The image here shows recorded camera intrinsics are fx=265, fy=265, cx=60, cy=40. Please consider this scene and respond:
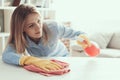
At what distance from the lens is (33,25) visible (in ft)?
5.34

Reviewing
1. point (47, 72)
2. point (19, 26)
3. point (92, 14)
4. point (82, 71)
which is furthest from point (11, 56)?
point (92, 14)

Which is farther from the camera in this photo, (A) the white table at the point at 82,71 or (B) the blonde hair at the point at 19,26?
(B) the blonde hair at the point at 19,26

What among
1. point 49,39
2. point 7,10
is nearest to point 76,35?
point 49,39

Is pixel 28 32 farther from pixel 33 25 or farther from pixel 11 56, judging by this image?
pixel 11 56

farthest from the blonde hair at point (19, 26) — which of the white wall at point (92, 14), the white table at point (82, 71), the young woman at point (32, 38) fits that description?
the white wall at point (92, 14)

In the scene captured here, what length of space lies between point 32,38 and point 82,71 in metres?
0.52

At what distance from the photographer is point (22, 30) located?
64.6 inches

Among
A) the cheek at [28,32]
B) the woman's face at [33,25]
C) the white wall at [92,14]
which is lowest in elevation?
the white wall at [92,14]

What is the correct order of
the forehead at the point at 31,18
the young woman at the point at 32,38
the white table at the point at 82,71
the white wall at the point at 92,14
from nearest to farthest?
the white table at the point at 82,71 → the young woman at the point at 32,38 → the forehead at the point at 31,18 → the white wall at the point at 92,14

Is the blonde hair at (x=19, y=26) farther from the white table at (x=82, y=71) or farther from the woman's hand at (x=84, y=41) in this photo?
the woman's hand at (x=84, y=41)

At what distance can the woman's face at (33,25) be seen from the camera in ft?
5.28

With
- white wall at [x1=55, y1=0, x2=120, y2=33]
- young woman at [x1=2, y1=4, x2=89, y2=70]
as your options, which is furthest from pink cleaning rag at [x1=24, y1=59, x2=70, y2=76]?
white wall at [x1=55, y1=0, x2=120, y2=33]

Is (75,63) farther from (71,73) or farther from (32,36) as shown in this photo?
(32,36)

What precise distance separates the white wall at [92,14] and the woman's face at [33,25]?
2.55 m
